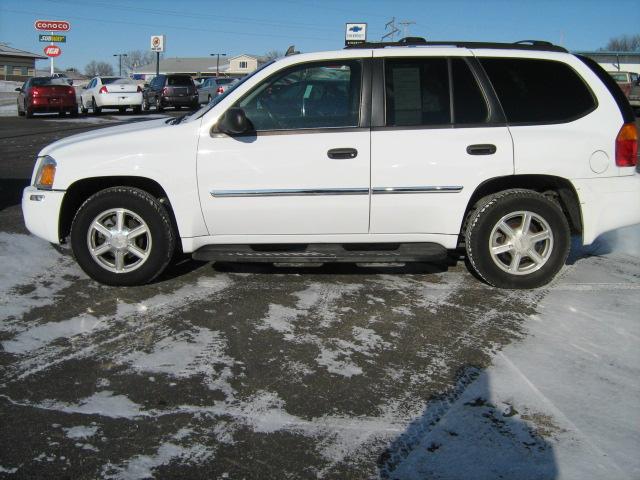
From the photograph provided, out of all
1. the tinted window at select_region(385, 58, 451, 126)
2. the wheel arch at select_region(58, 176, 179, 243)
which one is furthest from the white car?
the tinted window at select_region(385, 58, 451, 126)

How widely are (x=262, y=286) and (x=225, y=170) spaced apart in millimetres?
991

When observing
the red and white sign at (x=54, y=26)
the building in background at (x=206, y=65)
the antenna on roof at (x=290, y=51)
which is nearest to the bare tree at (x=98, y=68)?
the building in background at (x=206, y=65)

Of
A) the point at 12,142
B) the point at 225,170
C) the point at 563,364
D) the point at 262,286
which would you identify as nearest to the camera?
the point at 563,364

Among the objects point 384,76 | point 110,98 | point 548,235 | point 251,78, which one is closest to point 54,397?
point 251,78

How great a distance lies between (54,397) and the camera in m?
3.09

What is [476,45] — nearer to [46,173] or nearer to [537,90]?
[537,90]

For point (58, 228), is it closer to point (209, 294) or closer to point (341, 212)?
point (209, 294)

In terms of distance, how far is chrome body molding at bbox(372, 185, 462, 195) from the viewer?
454 centimetres

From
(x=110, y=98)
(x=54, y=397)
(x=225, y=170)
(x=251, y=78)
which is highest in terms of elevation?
(x=110, y=98)

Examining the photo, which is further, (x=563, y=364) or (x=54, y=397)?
(x=563, y=364)

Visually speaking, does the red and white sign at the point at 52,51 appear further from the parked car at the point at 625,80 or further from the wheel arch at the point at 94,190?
the wheel arch at the point at 94,190

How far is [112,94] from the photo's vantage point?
25.2 metres

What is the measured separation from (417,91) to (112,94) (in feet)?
75.6

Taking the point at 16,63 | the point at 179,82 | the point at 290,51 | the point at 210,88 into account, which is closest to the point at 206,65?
the point at 16,63
